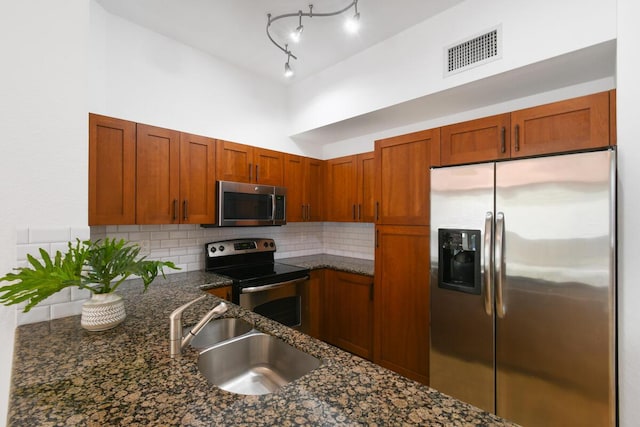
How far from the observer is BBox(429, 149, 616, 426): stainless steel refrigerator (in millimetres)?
1435

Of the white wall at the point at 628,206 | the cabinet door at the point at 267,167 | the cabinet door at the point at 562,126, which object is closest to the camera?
the white wall at the point at 628,206

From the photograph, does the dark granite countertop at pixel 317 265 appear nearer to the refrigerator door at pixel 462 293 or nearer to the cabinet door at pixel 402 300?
the cabinet door at pixel 402 300

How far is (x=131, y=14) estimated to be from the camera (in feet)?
7.73

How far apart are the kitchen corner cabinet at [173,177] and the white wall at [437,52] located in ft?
4.52

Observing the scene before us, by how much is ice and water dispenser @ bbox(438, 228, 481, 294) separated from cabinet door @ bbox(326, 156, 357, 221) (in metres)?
1.37

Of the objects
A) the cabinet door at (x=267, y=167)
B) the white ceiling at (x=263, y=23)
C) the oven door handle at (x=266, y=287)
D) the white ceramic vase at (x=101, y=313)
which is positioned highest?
the white ceiling at (x=263, y=23)

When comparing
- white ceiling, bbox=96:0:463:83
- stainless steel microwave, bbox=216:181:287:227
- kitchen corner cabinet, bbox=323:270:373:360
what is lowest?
kitchen corner cabinet, bbox=323:270:373:360

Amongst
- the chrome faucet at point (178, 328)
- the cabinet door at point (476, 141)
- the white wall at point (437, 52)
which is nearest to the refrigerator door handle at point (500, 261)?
the cabinet door at point (476, 141)

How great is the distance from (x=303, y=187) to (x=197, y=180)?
1231mm

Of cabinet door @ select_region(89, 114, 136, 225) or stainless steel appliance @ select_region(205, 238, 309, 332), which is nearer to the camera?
cabinet door @ select_region(89, 114, 136, 225)

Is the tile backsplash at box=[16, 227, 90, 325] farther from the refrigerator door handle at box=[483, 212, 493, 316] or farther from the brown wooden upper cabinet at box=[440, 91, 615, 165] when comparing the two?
the brown wooden upper cabinet at box=[440, 91, 615, 165]

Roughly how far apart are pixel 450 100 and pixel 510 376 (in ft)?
6.78

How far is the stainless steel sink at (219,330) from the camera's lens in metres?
1.45

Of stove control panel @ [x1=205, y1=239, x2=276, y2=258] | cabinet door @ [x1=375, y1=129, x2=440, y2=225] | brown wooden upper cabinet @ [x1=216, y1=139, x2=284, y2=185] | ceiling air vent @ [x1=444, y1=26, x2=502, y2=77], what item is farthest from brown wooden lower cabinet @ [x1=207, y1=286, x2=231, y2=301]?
ceiling air vent @ [x1=444, y1=26, x2=502, y2=77]
